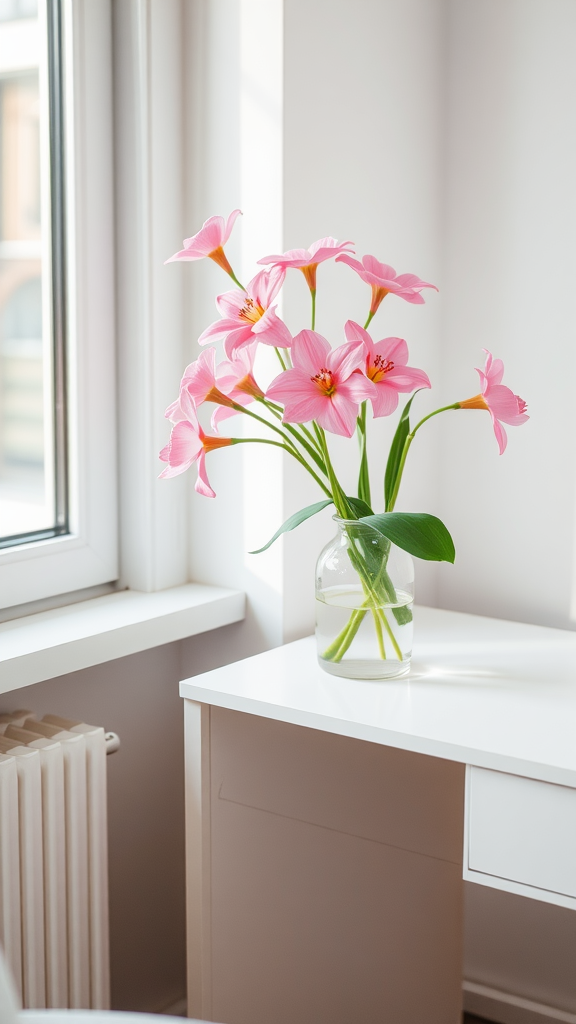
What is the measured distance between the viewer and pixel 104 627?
1293 mm

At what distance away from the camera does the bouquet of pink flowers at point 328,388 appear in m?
1.04

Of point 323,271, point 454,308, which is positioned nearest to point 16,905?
point 323,271

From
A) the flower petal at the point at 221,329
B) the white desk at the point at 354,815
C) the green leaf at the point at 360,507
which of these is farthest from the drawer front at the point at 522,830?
the flower petal at the point at 221,329

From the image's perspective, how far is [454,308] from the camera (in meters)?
1.65

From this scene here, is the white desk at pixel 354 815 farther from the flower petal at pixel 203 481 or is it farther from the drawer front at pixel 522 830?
the flower petal at pixel 203 481

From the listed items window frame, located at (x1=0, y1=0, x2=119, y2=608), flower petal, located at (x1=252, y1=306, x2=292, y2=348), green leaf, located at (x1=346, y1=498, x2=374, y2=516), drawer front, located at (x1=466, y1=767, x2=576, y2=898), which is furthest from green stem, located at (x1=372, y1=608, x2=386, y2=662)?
window frame, located at (x1=0, y1=0, x2=119, y2=608)

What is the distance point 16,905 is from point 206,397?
2.10 feet

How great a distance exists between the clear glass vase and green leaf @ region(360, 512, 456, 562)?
61 millimetres

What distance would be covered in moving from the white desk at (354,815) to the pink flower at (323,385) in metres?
0.33

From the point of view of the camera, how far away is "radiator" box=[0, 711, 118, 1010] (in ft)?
3.76

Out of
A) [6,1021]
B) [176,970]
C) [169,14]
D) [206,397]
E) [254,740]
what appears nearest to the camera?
[6,1021]

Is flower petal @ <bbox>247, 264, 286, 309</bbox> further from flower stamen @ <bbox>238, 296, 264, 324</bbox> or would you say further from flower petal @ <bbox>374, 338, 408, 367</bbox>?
flower petal @ <bbox>374, 338, 408, 367</bbox>

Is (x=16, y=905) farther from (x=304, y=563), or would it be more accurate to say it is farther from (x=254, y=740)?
(x=304, y=563)

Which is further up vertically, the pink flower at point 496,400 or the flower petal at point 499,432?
the pink flower at point 496,400
